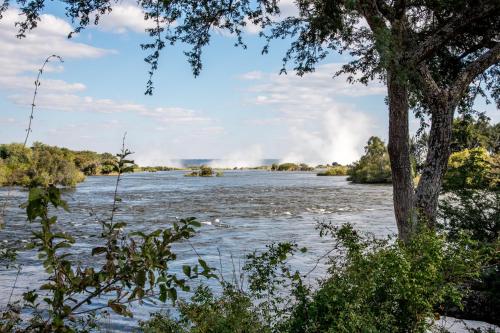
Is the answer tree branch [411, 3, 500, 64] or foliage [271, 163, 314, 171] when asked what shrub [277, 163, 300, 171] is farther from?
tree branch [411, 3, 500, 64]

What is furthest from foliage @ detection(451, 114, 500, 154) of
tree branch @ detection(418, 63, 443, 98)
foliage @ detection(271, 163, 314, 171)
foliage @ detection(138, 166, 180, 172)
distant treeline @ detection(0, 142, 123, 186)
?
foliage @ detection(138, 166, 180, 172)

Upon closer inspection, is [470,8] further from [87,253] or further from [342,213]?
[342,213]

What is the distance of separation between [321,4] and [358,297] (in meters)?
6.98

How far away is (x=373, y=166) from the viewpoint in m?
61.8

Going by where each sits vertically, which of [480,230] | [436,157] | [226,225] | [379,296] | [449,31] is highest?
[449,31]

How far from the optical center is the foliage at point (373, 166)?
61.0m

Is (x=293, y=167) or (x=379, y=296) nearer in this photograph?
(x=379, y=296)

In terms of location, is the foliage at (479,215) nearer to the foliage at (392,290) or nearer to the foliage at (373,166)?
the foliage at (392,290)

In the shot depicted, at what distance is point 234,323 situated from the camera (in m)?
4.75

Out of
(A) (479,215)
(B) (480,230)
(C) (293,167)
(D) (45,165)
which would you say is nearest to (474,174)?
(A) (479,215)

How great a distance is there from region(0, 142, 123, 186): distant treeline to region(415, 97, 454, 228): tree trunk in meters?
5.03

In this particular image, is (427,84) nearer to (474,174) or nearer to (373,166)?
(474,174)

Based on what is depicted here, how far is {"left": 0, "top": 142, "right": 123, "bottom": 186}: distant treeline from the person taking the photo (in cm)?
272

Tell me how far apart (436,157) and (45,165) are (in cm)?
1415
